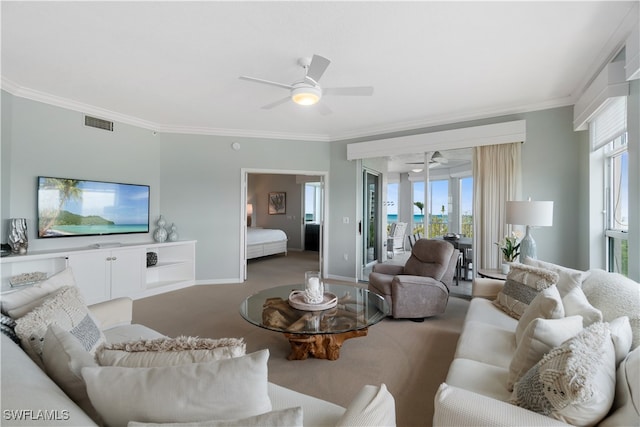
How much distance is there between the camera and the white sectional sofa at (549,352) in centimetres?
101

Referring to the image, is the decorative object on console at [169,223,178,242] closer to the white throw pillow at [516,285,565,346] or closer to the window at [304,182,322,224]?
the white throw pillow at [516,285,565,346]

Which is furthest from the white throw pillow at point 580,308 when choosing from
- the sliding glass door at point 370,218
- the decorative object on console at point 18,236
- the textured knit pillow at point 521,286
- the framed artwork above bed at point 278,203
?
the framed artwork above bed at point 278,203

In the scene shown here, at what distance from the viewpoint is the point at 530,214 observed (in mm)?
3125

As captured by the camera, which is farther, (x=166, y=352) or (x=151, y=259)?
(x=151, y=259)

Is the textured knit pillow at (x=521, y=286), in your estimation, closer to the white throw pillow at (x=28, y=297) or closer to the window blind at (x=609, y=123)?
the window blind at (x=609, y=123)

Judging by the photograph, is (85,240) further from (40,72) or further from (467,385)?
(467,385)

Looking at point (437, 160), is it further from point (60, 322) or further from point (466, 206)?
point (60, 322)

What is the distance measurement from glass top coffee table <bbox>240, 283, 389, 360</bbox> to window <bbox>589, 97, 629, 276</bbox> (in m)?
2.36

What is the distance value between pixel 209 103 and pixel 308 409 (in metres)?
3.81

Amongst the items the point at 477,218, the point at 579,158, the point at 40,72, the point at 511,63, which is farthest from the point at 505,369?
the point at 40,72

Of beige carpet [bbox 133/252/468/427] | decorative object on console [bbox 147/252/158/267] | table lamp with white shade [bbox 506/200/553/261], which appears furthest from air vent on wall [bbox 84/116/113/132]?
table lamp with white shade [bbox 506/200/553/261]

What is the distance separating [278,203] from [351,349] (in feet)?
24.9

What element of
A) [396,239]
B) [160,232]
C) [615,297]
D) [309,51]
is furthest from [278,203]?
[615,297]

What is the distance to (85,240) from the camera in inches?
163
